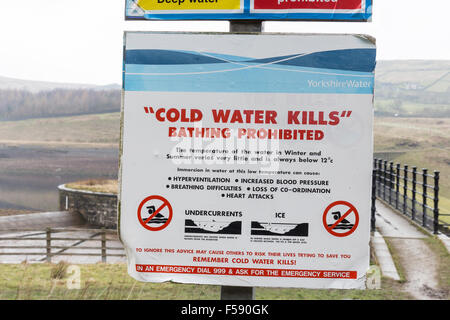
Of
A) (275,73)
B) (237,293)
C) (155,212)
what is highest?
(275,73)

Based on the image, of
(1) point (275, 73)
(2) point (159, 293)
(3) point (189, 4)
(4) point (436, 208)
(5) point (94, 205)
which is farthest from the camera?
(5) point (94, 205)

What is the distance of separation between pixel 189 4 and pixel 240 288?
4.97 ft

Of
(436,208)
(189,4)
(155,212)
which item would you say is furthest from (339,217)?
(436,208)

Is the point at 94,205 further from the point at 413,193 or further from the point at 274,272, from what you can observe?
the point at 274,272

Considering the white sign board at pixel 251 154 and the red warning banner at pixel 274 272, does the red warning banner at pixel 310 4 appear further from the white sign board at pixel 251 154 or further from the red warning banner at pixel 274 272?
the red warning banner at pixel 274 272

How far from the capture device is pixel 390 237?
9.31 m

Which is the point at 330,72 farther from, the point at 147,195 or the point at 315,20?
the point at 147,195

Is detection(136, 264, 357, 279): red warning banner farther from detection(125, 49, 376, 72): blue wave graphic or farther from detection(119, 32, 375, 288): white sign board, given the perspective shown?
detection(125, 49, 376, 72): blue wave graphic

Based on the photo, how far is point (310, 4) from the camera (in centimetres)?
250

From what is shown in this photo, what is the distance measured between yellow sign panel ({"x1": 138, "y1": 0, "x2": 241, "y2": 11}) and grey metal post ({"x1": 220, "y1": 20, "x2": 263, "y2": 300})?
8cm

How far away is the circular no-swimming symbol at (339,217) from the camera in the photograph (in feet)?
8.13

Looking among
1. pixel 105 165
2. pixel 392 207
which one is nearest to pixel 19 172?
pixel 105 165

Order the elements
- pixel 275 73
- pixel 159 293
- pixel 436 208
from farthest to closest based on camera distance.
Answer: pixel 436 208
pixel 159 293
pixel 275 73

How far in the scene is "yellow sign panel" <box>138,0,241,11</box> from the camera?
2.51 meters
